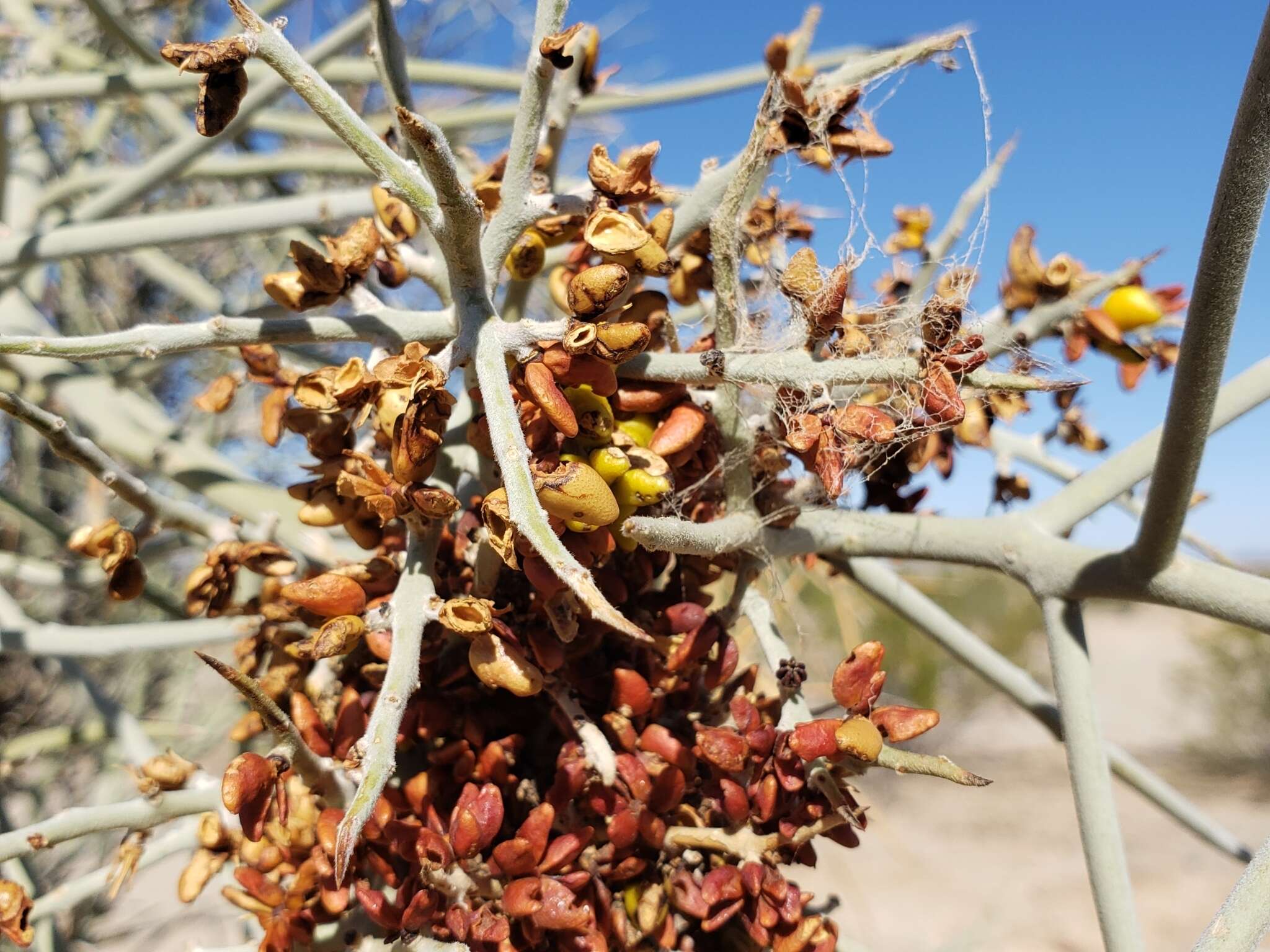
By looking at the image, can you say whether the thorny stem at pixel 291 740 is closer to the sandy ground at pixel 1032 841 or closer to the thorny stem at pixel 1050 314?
the thorny stem at pixel 1050 314

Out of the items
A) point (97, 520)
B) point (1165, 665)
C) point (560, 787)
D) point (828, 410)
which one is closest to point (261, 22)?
point (828, 410)

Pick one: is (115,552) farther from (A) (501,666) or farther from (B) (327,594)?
(A) (501,666)

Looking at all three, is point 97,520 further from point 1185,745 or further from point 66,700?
point 1185,745

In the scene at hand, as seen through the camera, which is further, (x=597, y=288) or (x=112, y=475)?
(x=112, y=475)

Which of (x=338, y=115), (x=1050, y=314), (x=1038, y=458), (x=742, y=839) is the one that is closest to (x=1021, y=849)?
(x=1038, y=458)

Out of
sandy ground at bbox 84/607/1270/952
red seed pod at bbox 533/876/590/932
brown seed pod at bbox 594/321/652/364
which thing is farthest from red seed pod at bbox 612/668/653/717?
sandy ground at bbox 84/607/1270/952

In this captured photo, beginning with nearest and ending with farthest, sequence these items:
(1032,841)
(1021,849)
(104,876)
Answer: (104,876)
(1021,849)
(1032,841)

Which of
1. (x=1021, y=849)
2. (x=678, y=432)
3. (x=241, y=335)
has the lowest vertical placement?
(x=241, y=335)
